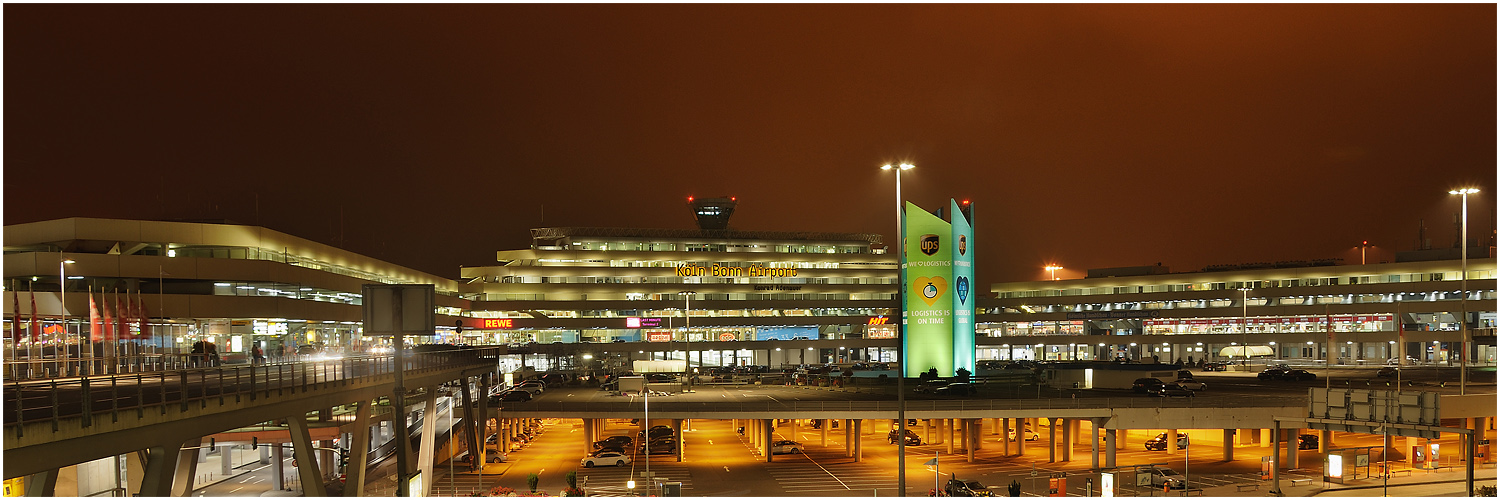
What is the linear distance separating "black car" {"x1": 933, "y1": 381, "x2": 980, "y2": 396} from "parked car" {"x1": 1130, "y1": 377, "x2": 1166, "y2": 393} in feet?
35.2

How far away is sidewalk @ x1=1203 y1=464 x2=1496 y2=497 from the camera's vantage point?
1426 inches

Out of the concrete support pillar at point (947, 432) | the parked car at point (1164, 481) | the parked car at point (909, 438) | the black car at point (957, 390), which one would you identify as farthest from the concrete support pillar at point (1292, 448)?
the parked car at point (909, 438)

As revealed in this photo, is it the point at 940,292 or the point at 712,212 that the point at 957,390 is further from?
the point at 712,212

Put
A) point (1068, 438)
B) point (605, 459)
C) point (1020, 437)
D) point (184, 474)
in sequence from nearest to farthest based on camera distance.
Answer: point (184, 474), point (605, 459), point (1068, 438), point (1020, 437)

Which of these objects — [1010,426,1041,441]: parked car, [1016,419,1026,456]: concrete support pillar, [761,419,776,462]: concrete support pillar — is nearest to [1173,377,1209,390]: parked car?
[1010,426,1041,441]: parked car

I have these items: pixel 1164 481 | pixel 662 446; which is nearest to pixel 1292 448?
pixel 1164 481

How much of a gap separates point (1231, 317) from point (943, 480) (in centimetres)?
8997

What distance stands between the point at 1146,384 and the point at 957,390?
42.7ft

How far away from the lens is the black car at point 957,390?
63.7 m

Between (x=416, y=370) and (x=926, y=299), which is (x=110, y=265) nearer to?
(x=416, y=370)

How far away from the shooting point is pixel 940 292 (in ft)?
252

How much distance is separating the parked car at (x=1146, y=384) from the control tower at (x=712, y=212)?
101 metres

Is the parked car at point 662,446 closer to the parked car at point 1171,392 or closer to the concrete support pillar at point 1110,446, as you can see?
the concrete support pillar at point 1110,446

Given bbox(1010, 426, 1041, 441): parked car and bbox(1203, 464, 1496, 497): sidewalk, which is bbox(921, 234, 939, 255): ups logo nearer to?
bbox(1010, 426, 1041, 441): parked car
